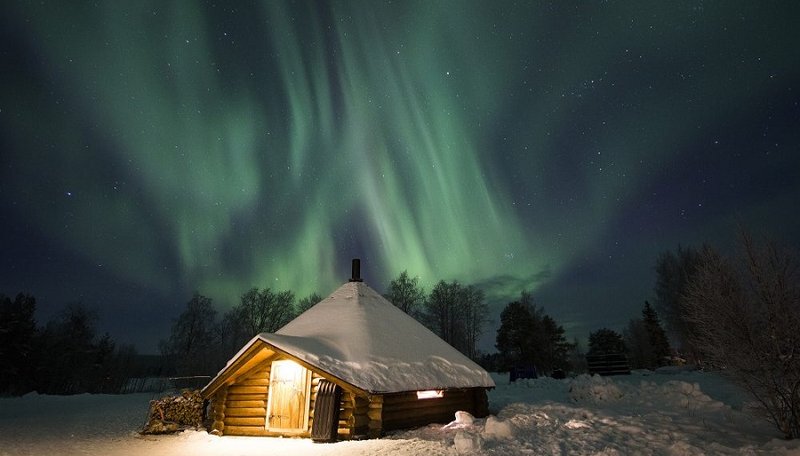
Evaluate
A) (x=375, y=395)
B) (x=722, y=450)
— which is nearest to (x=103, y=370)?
(x=375, y=395)

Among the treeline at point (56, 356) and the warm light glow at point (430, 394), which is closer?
the warm light glow at point (430, 394)

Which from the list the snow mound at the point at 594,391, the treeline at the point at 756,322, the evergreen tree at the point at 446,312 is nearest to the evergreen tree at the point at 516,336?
the evergreen tree at the point at 446,312

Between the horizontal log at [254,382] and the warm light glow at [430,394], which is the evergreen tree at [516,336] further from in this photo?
the horizontal log at [254,382]

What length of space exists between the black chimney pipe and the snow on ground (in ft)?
29.2

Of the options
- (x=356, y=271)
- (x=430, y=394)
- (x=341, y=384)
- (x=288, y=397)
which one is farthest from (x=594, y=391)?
(x=288, y=397)

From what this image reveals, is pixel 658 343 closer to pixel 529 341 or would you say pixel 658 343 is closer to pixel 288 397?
pixel 529 341

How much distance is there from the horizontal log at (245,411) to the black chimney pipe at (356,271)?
315 inches

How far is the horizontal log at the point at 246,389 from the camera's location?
14281mm

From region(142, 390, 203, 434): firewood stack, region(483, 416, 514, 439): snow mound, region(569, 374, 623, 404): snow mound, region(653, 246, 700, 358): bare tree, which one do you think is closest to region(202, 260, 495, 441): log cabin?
region(142, 390, 203, 434): firewood stack

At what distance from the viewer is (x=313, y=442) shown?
478 inches

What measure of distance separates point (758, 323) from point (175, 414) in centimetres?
Answer: 1898

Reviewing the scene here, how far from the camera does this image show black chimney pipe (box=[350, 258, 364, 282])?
20844mm

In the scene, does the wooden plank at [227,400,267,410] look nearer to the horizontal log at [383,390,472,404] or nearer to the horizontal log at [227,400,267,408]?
the horizontal log at [227,400,267,408]

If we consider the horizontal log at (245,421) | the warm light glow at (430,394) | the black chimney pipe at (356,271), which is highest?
the black chimney pipe at (356,271)
